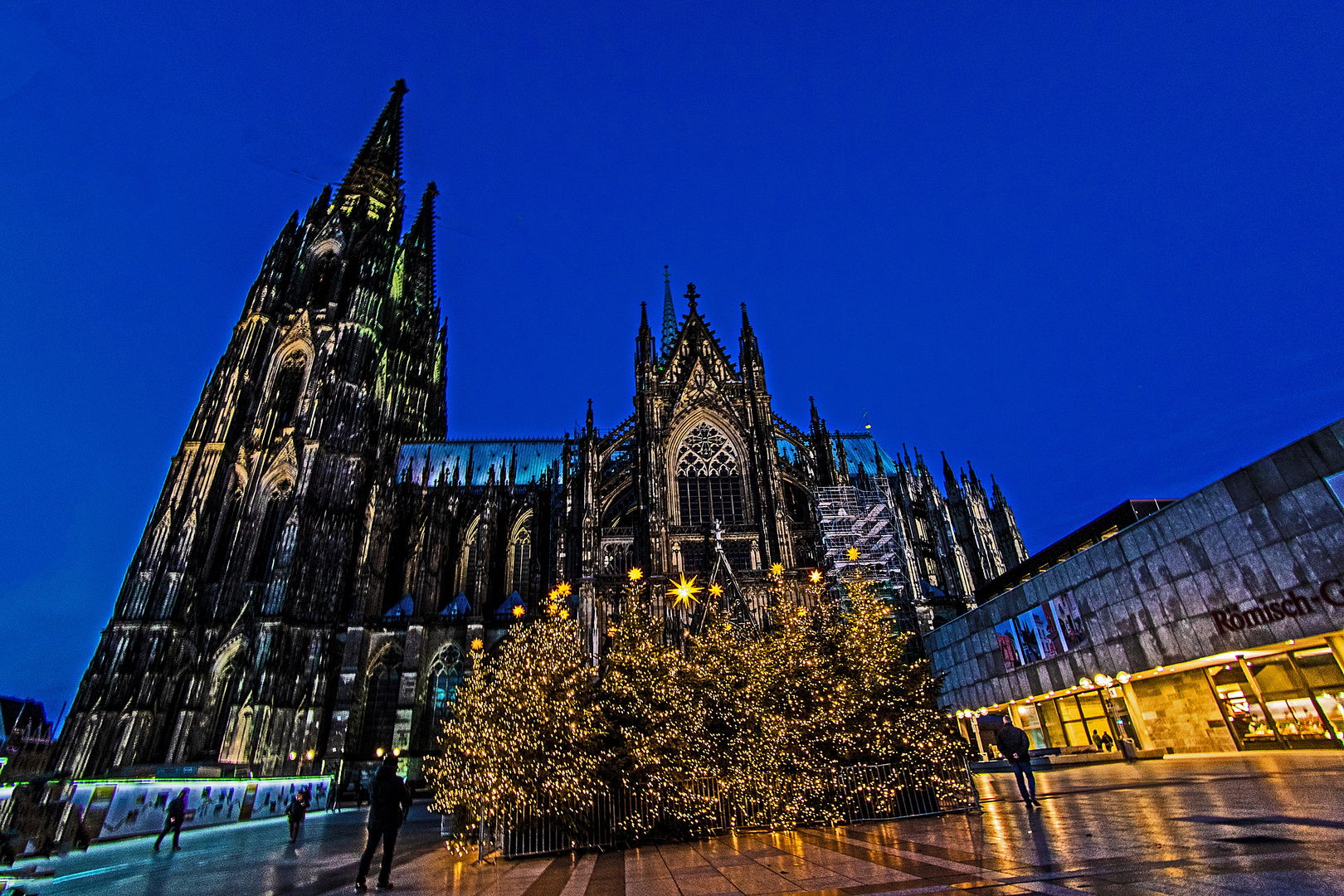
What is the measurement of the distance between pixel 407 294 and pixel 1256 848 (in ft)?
187

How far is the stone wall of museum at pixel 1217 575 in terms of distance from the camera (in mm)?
13828

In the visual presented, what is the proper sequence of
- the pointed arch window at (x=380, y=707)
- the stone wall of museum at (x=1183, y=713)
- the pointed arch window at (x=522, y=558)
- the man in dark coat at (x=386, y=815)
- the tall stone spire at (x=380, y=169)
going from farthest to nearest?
the tall stone spire at (x=380, y=169)
the pointed arch window at (x=522, y=558)
the pointed arch window at (x=380, y=707)
the stone wall of museum at (x=1183, y=713)
the man in dark coat at (x=386, y=815)

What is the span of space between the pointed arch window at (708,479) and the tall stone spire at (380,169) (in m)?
36.7

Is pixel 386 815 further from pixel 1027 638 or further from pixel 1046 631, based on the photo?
pixel 1027 638

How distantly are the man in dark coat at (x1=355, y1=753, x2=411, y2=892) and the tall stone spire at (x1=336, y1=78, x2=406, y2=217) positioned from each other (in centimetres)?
5200

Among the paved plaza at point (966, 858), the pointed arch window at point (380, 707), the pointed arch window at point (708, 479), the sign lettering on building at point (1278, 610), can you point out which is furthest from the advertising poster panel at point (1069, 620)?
the pointed arch window at point (380, 707)

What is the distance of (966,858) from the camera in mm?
6805

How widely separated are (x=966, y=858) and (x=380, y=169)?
62532 millimetres

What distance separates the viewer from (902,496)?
113 ft

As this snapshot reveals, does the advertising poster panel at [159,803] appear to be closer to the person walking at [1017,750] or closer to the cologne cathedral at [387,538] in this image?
the cologne cathedral at [387,538]

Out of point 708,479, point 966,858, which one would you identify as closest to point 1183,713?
point 966,858

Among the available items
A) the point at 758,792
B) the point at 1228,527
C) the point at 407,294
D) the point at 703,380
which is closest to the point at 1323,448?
the point at 1228,527

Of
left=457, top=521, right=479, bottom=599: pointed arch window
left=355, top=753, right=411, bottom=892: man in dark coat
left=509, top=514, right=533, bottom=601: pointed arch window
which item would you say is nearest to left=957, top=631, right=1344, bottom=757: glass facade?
left=355, top=753, right=411, bottom=892: man in dark coat

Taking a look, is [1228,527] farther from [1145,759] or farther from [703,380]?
[703,380]
